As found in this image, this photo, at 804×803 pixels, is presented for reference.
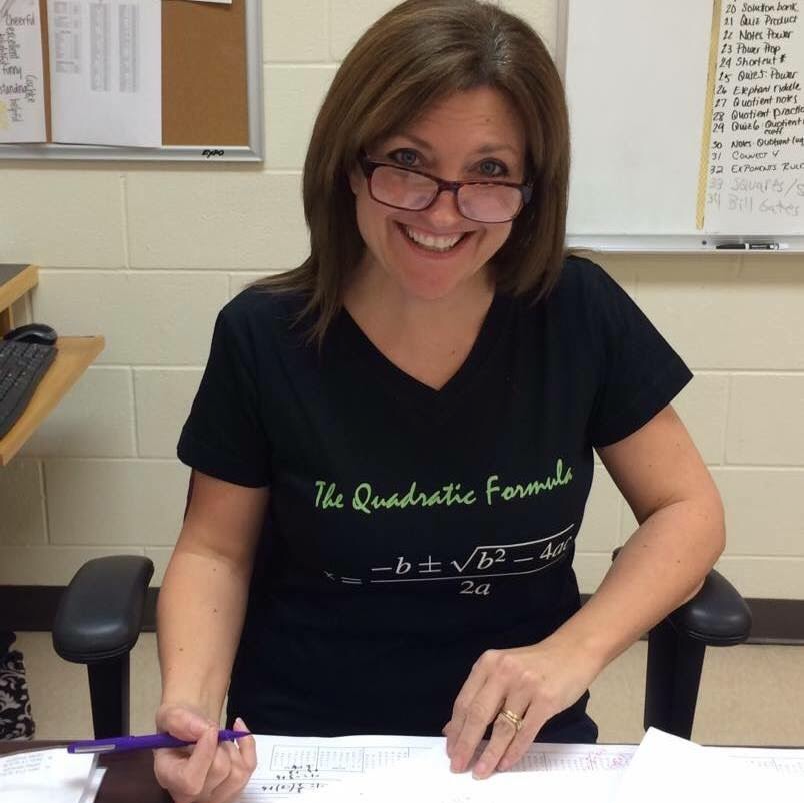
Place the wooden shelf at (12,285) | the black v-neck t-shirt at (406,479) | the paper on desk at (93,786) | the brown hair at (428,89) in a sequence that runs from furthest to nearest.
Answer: the wooden shelf at (12,285), the black v-neck t-shirt at (406,479), the brown hair at (428,89), the paper on desk at (93,786)

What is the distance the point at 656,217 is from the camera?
2059mm

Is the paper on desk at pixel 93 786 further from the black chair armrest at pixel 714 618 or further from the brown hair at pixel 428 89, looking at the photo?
the black chair armrest at pixel 714 618

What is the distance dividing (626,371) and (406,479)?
0.98 ft

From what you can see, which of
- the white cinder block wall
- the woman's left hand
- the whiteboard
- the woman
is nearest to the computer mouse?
the white cinder block wall

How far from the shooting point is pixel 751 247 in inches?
81.1

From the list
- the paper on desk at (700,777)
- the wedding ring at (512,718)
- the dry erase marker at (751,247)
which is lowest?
the paper on desk at (700,777)

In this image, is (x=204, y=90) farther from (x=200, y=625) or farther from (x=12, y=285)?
(x=200, y=625)

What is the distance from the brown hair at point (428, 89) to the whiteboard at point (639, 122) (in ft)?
3.23

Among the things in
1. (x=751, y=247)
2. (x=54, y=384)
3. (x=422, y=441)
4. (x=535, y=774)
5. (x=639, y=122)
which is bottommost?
(x=535, y=774)

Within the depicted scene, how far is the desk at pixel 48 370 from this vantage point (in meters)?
1.55

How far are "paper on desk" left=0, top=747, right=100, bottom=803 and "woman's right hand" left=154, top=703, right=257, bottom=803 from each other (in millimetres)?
63

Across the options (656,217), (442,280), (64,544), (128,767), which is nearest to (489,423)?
(442,280)

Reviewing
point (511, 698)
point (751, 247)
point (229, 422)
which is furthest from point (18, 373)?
point (751, 247)

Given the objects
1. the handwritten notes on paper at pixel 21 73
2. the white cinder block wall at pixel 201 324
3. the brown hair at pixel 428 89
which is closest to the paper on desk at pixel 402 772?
the brown hair at pixel 428 89
